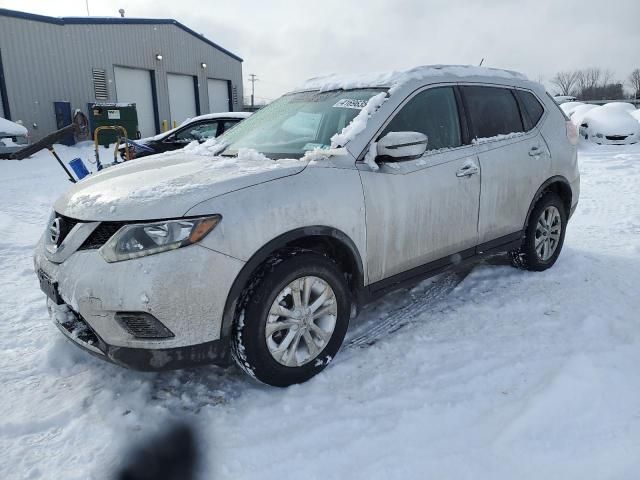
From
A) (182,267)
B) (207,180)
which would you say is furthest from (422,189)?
(182,267)

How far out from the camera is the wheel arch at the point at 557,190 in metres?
4.20

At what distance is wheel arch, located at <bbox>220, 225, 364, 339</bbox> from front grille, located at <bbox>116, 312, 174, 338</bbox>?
0.94 feet

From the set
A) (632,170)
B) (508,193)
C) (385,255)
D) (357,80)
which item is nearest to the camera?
(385,255)

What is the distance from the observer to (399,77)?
11.0 ft

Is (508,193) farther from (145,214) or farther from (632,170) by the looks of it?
(632,170)

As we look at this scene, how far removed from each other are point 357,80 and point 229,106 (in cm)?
2805

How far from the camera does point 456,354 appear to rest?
10.1ft

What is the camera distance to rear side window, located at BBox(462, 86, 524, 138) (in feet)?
12.3

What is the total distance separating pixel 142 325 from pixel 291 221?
88cm

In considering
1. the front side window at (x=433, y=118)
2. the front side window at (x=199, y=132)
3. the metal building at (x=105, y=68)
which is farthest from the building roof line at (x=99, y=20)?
the front side window at (x=433, y=118)

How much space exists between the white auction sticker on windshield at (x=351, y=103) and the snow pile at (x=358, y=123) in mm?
52

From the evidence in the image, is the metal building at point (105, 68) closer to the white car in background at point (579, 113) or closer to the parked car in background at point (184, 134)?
the parked car in background at point (184, 134)

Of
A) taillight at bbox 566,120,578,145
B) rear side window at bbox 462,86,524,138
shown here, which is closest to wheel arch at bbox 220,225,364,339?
A: rear side window at bbox 462,86,524,138

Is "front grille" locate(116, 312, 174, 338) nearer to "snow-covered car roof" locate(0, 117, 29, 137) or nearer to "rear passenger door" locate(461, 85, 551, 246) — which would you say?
"rear passenger door" locate(461, 85, 551, 246)
